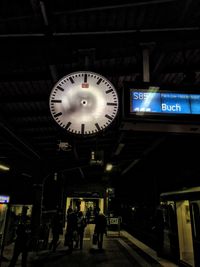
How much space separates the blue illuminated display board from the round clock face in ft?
0.84

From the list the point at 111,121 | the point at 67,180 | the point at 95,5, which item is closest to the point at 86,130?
the point at 111,121

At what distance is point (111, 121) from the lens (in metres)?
Result: 2.37

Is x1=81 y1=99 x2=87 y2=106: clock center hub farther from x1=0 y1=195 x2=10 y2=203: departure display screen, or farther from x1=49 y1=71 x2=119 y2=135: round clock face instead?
x1=0 y1=195 x2=10 y2=203: departure display screen

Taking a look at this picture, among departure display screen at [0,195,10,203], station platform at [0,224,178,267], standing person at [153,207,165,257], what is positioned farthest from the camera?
standing person at [153,207,165,257]

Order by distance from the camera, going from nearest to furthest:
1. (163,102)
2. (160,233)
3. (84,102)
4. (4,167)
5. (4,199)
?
1. (84,102)
2. (163,102)
3. (4,199)
4. (4,167)
5. (160,233)

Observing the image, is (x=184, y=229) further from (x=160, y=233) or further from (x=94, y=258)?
(x=94, y=258)

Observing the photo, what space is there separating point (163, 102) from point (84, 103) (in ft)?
3.10

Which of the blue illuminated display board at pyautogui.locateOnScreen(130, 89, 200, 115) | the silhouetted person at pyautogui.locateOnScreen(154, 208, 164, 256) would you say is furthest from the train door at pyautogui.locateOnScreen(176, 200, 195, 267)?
the blue illuminated display board at pyautogui.locateOnScreen(130, 89, 200, 115)

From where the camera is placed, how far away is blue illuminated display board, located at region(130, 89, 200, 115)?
2.52 metres

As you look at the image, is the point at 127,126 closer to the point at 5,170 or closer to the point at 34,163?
the point at 5,170

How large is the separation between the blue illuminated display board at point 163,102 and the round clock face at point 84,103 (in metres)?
0.26

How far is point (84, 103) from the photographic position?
239cm

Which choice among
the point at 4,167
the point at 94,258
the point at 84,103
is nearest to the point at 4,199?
the point at 4,167

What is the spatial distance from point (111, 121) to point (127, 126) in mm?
295
